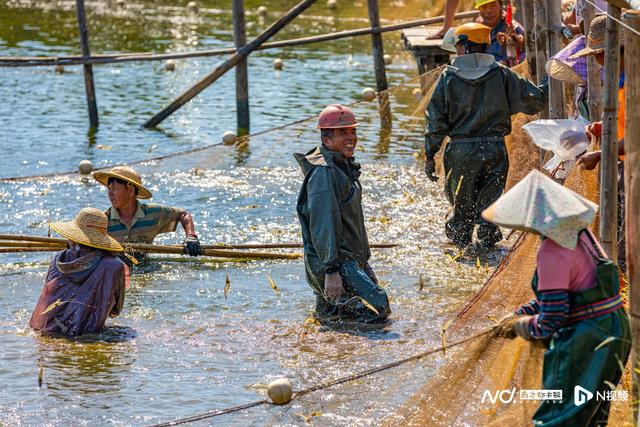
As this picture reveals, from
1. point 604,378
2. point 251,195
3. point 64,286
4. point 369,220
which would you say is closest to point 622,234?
point 604,378

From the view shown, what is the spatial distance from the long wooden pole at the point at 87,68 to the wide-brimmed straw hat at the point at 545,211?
11406 millimetres

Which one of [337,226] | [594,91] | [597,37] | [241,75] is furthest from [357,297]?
[241,75]

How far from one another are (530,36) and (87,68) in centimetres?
761

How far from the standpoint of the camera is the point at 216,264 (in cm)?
940

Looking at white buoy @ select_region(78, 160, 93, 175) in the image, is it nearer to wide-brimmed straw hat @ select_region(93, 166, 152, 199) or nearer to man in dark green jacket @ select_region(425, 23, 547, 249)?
wide-brimmed straw hat @ select_region(93, 166, 152, 199)

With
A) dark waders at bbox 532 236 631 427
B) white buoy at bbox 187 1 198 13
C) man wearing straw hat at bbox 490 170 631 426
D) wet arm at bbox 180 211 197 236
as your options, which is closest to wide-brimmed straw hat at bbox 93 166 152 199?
wet arm at bbox 180 211 197 236

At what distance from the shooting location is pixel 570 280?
4.52 meters

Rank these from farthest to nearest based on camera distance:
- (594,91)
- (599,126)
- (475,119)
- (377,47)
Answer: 1. (377,47)
2. (475,119)
3. (594,91)
4. (599,126)

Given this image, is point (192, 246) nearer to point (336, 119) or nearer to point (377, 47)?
point (336, 119)

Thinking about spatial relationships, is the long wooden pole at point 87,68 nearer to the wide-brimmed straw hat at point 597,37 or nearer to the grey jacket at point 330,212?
the grey jacket at point 330,212

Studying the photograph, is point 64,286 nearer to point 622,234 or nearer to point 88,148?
point 622,234

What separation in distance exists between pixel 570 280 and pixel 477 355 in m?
0.77

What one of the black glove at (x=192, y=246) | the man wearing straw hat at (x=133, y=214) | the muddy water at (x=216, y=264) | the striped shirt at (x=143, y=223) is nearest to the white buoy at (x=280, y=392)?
the muddy water at (x=216, y=264)

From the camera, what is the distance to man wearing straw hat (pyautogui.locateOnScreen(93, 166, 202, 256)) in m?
8.59
